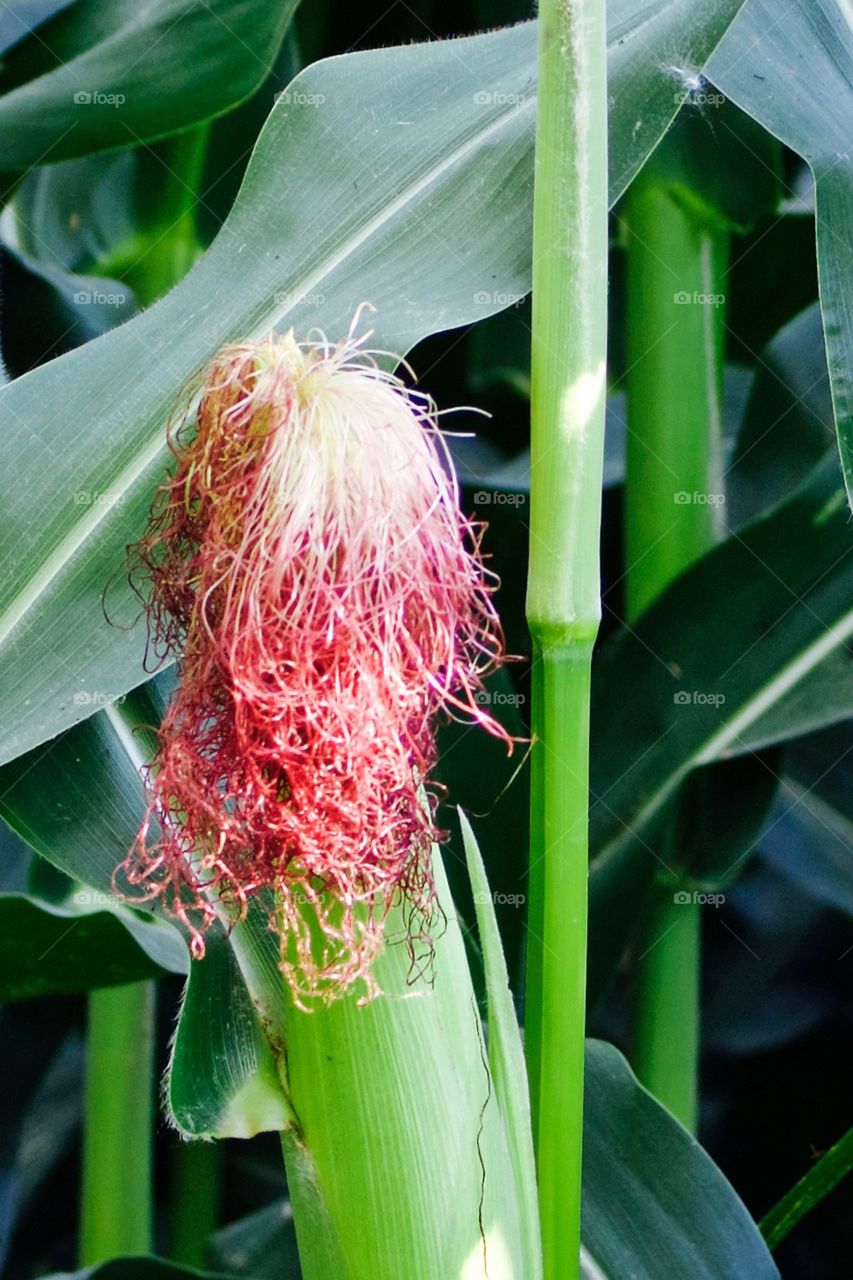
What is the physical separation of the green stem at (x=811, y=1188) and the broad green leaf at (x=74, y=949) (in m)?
0.46

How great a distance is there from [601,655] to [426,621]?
50 cm

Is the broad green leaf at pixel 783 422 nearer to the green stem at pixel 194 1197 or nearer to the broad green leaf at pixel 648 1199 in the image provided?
the broad green leaf at pixel 648 1199

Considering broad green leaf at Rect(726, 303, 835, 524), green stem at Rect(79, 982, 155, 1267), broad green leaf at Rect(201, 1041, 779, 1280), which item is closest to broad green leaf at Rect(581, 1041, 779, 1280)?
broad green leaf at Rect(201, 1041, 779, 1280)

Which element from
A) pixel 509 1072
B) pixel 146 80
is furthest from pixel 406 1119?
pixel 146 80

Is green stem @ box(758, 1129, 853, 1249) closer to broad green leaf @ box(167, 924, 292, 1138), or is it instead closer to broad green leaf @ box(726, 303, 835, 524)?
broad green leaf @ box(167, 924, 292, 1138)

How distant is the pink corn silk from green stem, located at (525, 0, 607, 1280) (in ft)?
0.12

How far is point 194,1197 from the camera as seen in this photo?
1.22 m

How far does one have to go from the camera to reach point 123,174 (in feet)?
3.90

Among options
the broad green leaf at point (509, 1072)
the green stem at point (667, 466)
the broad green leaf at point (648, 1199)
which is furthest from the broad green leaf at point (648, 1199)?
the broad green leaf at point (509, 1072)

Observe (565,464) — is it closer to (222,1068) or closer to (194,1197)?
(222,1068)

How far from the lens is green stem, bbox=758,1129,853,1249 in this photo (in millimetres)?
747

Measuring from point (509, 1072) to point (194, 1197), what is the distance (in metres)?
0.90

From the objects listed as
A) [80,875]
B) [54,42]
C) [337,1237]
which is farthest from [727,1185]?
[54,42]

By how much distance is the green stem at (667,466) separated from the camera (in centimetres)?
89
